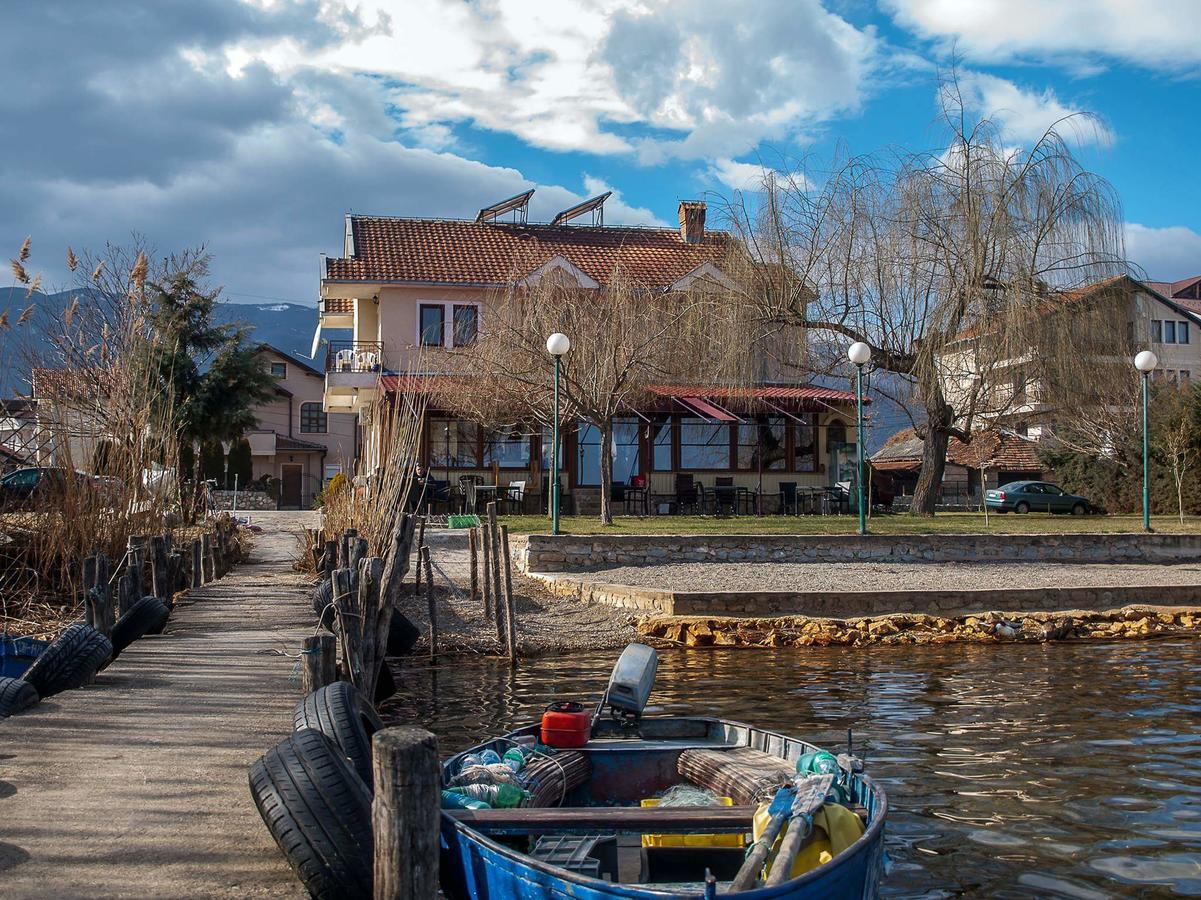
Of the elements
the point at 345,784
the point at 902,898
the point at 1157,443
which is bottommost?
the point at 902,898

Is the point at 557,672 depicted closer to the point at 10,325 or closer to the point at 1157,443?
the point at 10,325

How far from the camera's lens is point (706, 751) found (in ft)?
23.9

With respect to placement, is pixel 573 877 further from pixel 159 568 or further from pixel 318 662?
pixel 159 568

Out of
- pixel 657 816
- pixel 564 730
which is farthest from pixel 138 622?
pixel 657 816

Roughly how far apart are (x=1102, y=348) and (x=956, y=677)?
13.3 metres

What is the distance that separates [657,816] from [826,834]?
818 mm

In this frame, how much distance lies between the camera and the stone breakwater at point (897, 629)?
605 inches

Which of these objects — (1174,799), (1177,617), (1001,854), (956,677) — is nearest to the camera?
(1001,854)

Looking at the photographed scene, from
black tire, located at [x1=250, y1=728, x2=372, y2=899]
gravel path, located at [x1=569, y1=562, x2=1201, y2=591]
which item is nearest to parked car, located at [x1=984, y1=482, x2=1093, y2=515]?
gravel path, located at [x1=569, y1=562, x2=1201, y2=591]

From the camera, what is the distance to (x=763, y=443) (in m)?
32.8

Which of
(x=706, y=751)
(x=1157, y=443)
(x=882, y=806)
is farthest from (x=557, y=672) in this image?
(x=1157, y=443)

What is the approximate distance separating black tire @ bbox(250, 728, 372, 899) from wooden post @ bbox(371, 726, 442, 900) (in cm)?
44

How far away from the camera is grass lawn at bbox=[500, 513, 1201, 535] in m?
21.5

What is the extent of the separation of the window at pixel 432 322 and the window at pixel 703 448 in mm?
7517
